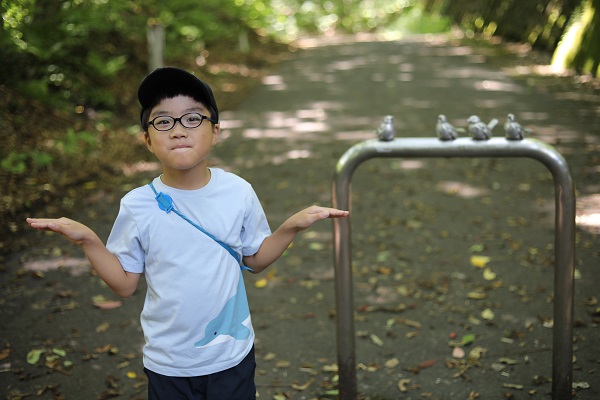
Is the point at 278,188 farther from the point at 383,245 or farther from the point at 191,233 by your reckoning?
the point at 191,233

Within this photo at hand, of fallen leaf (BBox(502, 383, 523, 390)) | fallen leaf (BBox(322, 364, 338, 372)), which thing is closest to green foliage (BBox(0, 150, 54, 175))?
fallen leaf (BBox(322, 364, 338, 372))

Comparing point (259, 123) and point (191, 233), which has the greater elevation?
point (191, 233)

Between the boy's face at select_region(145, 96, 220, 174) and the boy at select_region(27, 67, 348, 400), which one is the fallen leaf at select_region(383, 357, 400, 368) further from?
the boy's face at select_region(145, 96, 220, 174)

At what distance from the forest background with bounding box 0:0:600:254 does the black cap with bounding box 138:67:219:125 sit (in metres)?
3.10

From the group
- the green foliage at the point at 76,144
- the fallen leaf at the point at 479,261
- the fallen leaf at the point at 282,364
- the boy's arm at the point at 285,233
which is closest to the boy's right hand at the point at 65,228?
the boy's arm at the point at 285,233

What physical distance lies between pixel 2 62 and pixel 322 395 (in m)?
4.37

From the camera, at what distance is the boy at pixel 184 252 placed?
2.12 metres

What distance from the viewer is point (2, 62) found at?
19.5 feet

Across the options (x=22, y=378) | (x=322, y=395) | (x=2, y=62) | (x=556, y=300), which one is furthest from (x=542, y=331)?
(x=2, y=62)

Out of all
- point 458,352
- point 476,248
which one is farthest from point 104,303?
point 476,248

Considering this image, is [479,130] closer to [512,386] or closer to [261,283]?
[512,386]

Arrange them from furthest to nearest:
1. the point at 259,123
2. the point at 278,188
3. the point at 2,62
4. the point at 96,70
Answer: the point at 259,123, the point at 96,70, the point at 278,188, the point at 2,62

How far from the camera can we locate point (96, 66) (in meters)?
7.70

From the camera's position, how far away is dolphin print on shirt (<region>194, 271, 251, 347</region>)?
215cm
